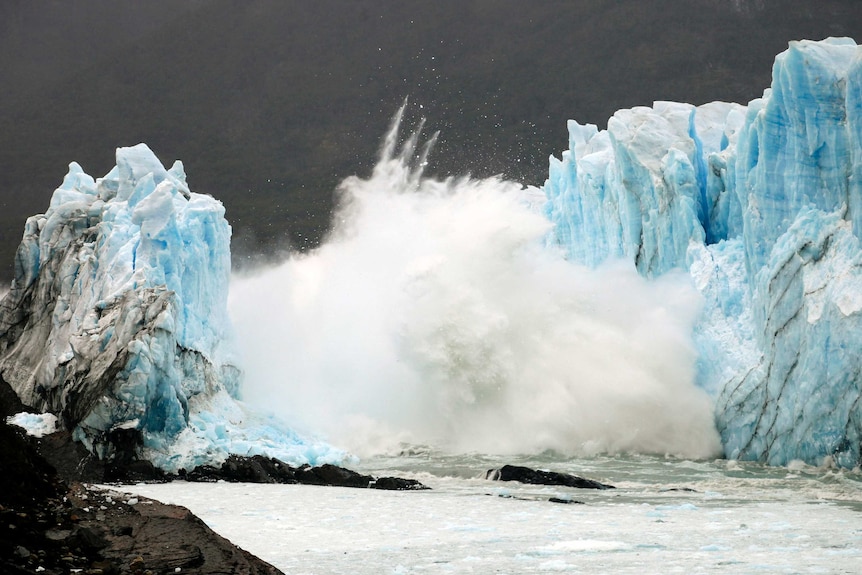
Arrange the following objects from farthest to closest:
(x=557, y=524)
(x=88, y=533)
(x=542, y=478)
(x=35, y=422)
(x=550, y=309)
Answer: (x=550, y=309) < (x=35, y=422) < (x=542, y=478) < (x=557, y=524) < (x=88, y=533)

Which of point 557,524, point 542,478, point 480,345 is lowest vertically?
point 557,524

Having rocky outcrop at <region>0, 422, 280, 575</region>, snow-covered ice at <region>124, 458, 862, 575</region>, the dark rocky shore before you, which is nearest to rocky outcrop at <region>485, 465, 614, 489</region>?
snow-covered ice at <region>124, 458, 862, 575</region>

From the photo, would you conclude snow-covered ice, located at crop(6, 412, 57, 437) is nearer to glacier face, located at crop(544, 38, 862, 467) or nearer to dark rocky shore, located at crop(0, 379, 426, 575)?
dark rocky shore, located at crop(0, 379, 426, 575)

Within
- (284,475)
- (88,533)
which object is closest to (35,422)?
(284,475)

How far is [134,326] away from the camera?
1683 cm

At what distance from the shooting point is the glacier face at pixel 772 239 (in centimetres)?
1534

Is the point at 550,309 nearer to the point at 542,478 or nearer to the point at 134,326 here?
the point at 542,478

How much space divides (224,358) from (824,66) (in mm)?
12959

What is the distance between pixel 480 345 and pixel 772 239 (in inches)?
289

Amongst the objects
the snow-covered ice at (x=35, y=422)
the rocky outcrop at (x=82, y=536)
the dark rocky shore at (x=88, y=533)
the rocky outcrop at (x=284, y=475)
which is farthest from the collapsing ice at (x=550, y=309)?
the rocky outcrop at (x=82, y=536)

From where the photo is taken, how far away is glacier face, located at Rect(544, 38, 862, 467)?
15.3 m

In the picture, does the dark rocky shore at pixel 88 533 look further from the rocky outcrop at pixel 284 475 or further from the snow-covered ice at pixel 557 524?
the rocky outcrop at pixel 284 475

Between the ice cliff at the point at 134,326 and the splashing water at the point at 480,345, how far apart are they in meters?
3.17

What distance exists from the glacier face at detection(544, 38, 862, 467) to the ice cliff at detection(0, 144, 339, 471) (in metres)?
7.81
